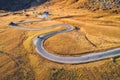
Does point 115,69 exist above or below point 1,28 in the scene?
below

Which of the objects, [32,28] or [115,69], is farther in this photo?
[32,28]

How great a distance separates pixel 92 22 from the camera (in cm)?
17962

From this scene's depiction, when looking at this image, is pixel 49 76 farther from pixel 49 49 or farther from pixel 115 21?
pixel 115 21

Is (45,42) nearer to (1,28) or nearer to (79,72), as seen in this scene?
(79,72)

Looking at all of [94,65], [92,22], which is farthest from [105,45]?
[92,22]

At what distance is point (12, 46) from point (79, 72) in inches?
2055

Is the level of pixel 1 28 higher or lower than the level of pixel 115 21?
higher

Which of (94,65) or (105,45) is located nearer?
(94,65)

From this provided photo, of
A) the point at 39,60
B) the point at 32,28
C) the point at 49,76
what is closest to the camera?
the point at 49,76

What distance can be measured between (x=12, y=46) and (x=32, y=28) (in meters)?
47.5

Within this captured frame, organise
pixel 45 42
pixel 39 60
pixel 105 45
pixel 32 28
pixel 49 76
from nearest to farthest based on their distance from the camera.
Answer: pixel 49 76, pixel 39 60, pixel 105 45, pixel 45 42, pixel 32 28

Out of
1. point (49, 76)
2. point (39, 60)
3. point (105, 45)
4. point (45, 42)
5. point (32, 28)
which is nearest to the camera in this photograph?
point (49, 76)

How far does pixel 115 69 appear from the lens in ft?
309

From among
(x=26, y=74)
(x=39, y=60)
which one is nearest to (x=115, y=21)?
(x=39, y=60)
